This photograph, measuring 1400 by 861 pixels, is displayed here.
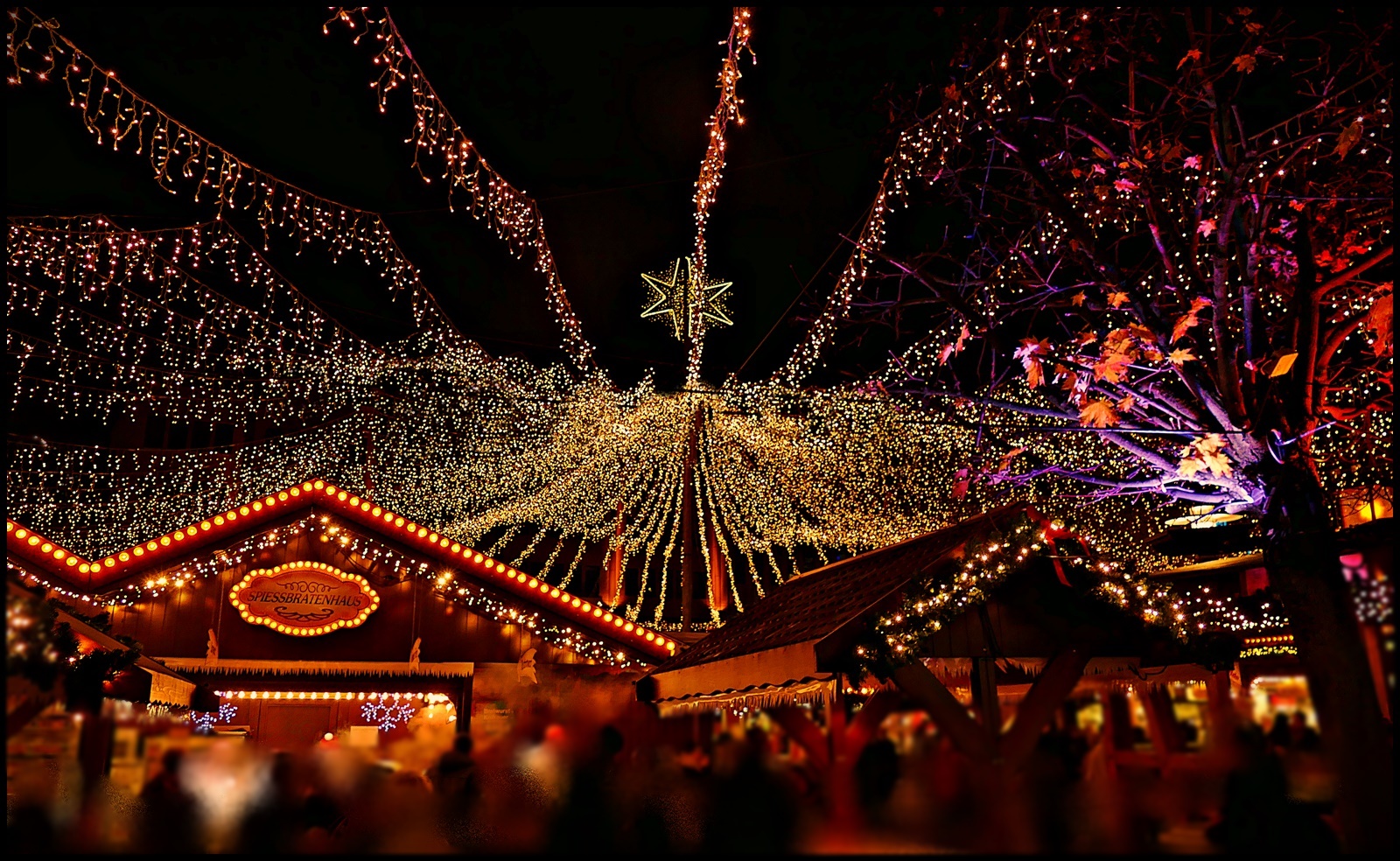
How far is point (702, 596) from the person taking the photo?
31.7 meters

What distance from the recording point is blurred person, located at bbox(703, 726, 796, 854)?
222 centimetres

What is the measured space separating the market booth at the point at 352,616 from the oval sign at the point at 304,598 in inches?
0.6

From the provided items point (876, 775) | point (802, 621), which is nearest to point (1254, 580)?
point (802, 621)

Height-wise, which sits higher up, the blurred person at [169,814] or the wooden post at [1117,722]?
the wooden post at [1117,722]

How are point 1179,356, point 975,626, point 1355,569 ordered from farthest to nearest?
1. point 1179,356
2. point 975,626
3. point 1355,569

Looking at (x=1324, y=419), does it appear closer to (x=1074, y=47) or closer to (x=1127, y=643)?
(x=1127, y=643)

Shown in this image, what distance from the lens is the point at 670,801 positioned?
252 centimetres

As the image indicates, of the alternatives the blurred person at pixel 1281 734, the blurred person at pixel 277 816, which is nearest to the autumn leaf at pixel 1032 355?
the blurred person at pixel 1281 734

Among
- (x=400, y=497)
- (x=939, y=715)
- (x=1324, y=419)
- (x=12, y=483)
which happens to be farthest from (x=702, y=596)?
(x=939, y=715)

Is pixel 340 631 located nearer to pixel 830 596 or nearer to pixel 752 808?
pixel 830 596

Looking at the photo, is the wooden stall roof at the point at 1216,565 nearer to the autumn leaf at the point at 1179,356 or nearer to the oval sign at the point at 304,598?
the autumn leaf at the point at 1179,356

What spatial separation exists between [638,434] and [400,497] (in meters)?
8.51

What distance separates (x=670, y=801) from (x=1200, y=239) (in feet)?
24.5

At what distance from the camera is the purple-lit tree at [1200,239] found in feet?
22.6
